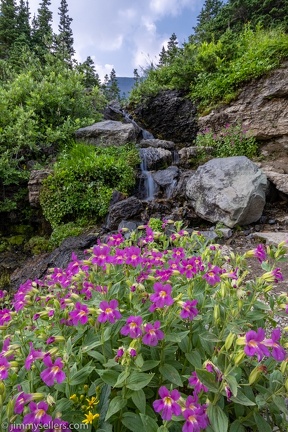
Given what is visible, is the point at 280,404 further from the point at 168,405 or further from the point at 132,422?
the point at 132,422

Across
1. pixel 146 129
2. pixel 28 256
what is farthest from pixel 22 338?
pixel 146 129

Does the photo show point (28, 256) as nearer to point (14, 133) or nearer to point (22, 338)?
point (14, 133)

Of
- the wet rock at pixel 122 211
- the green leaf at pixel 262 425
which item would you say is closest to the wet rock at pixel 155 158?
the wet rock at pixel 122 211

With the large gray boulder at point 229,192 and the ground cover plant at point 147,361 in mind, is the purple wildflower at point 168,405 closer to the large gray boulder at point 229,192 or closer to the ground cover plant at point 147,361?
the ground cover plant at point 147,361

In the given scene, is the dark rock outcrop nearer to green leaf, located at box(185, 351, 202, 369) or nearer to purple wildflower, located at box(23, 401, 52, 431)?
green leaf, located at box(185, 351, 202, 369)

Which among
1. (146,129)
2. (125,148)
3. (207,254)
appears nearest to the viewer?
(207,254)

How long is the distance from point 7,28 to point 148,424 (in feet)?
79.3

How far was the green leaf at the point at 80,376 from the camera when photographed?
1105mm

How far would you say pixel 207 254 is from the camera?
1784 mm

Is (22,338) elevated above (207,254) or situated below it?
below

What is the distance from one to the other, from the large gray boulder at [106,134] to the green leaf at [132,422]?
6615 mm

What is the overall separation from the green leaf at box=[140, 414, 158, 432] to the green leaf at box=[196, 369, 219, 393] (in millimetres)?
239

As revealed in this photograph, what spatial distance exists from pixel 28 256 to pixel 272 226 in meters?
4.71

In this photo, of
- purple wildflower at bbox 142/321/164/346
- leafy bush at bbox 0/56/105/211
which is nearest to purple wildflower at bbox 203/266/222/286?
purple wildflower at bbox 142/321/164/346
